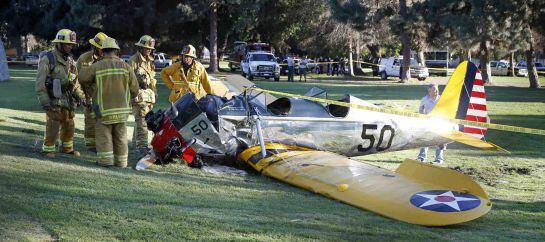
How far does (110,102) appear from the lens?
883 cm

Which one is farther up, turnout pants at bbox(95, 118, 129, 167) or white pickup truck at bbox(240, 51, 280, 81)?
white pickup truck at bbox(240, 51, 280, 81)

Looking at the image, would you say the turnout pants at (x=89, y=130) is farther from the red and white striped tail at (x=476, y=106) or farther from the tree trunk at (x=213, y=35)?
the tree trunk at (x=213, y=35)

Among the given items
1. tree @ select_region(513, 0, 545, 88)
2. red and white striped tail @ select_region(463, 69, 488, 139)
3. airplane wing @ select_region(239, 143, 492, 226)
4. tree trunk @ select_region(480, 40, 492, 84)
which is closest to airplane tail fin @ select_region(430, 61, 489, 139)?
red and white striped tail @ select_region(463, 69, 488, 139)

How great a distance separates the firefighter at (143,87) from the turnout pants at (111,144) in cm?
130

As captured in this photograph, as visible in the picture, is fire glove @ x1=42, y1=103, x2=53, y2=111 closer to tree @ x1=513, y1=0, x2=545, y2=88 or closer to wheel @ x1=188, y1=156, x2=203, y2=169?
wheel @ x1=188, y1=156, x2=203, y2=169

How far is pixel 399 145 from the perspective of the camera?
10938 mm

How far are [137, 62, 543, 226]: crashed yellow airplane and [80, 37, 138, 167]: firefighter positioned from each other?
16.8 inches

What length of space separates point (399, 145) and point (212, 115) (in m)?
3.34

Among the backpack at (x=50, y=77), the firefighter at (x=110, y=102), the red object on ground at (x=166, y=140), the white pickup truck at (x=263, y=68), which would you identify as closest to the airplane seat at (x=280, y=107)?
the red object on ground at (x=166, y=140)

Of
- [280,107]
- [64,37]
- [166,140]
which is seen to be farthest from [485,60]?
[64,37]

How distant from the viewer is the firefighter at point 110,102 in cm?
880

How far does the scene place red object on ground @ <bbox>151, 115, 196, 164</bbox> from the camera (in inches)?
371

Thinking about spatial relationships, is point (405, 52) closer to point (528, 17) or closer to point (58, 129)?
point (528, 17)

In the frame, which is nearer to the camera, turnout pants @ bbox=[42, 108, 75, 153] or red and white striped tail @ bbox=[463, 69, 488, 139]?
turnout pants @ bbox=[42, 108, 75, 153]
